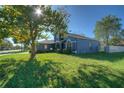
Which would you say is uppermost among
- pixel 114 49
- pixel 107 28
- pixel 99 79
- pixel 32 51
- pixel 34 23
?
pixel 34 23

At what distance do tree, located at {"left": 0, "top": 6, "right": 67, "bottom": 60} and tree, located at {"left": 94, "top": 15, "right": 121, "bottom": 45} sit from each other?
118 centimetres

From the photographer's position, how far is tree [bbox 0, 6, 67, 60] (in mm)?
6316

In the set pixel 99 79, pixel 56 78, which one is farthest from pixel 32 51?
pixel 99 79

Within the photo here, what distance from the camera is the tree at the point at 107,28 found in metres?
6.83

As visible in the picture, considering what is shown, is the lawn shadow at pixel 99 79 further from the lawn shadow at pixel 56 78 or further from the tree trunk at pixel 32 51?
the tree trunk at pixel 32 51

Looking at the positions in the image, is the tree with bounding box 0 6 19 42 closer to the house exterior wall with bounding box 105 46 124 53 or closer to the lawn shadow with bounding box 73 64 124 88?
the lawn shadow with bounding box 73 64 124 88

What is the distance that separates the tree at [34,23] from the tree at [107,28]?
3.88 feet

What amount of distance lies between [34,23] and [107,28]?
8.62 ft

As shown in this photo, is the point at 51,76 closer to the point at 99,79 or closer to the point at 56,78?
the point at 56,78

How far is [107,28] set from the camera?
7.67m

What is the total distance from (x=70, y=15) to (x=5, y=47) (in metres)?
2.30

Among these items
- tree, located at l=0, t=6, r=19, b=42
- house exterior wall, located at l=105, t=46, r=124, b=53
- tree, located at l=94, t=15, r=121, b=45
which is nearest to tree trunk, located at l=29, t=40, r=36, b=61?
tree, located at l=0, t=6, r=19, b=42

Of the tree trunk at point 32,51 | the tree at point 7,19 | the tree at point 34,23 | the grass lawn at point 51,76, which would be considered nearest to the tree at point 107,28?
the tree at point 34,23
